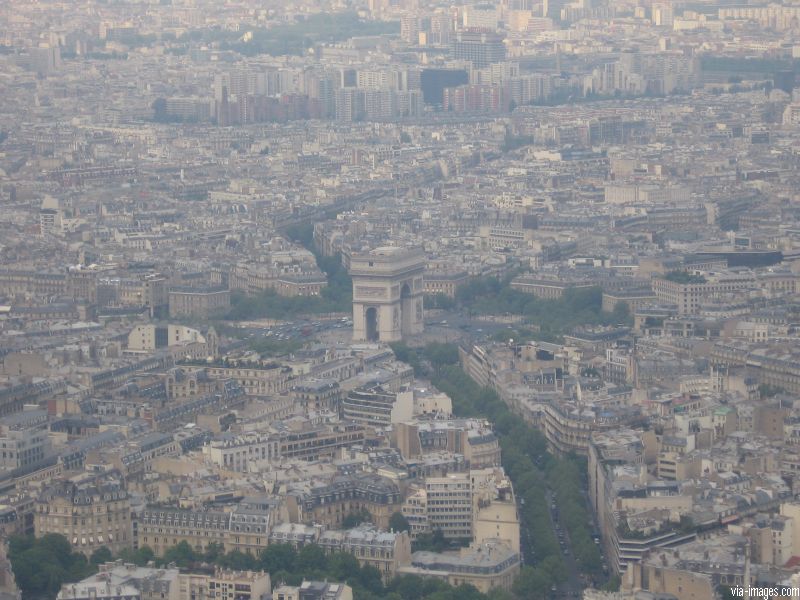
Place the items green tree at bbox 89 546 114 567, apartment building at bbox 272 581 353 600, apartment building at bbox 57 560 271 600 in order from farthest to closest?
green tree at bbox 89 546 114 567
apartment building at bbox 57 560 271 600
apartment building at bbox 272 581 353 600

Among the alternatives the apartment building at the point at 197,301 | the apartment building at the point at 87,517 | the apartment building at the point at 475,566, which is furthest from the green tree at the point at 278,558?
the apartment building at the point at 197,301

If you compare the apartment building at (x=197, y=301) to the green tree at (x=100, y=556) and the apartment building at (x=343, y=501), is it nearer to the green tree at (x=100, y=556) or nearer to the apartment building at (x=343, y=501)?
Result: the apartment building at (x=343, y=501)

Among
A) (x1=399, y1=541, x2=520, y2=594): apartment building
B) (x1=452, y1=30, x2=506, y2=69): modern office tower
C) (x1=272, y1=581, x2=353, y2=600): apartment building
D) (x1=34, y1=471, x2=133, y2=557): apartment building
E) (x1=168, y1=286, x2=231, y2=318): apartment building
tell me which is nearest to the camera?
(x1=272, y1=581, x2=353, y2=600): apartment building

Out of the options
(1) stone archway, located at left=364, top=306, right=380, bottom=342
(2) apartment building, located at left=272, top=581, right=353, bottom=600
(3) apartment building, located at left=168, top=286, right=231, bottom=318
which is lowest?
(3) apartment building, located at left=168, top=286, right=231, bottom=318

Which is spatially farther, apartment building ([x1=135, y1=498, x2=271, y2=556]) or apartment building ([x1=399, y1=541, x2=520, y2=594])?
apartment building ([x1=135, y1=498, x2=271, y2=556])

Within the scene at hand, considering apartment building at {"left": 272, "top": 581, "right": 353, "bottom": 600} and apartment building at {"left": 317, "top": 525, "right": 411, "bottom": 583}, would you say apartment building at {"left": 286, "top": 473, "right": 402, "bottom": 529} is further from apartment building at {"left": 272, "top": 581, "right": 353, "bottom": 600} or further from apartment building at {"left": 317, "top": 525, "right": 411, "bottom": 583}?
apartment building at {"left": 272, "top": 581, "right": 353, "bottom": 600}

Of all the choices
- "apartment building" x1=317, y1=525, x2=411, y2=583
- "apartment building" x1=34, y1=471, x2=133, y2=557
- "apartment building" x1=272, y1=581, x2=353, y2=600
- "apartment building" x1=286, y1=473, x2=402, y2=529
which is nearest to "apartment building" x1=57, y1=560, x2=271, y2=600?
"apartment building" x1=272, y1=581, x2=353, y2=600

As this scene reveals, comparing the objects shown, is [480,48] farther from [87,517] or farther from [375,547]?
[375,547]

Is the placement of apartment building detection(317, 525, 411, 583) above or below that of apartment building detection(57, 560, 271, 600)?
below
